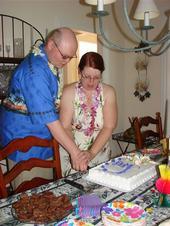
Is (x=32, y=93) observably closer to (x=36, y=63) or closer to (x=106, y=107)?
(x=36, y=63)

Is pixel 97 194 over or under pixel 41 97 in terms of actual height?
under

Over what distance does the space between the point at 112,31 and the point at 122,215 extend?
312 cm

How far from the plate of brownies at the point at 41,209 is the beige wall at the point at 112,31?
6.72 ft

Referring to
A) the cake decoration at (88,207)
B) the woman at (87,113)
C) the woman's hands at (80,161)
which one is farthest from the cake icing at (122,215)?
the woman at (87,113)

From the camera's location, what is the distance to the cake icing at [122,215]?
896 millimetres

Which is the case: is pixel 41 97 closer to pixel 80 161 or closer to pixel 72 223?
pixel 80 161

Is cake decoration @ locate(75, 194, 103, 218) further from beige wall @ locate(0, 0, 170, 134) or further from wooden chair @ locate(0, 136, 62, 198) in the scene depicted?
beige wall @ locate(0, 0, 170, 134)

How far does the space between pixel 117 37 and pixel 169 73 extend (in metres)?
0.84

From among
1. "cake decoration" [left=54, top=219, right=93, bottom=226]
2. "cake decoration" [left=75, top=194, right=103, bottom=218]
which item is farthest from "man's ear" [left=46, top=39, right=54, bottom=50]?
"cake decoration" [left=54, top=219, right=93, bottom=226]

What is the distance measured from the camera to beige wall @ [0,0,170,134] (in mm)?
2801

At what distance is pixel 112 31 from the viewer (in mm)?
3754

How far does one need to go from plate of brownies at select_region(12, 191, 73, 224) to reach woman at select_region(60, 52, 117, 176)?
0.83m

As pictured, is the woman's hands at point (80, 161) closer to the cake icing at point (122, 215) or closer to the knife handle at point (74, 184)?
the knife handle at point (74, 184)

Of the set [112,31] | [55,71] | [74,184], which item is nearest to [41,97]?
[55,71]
